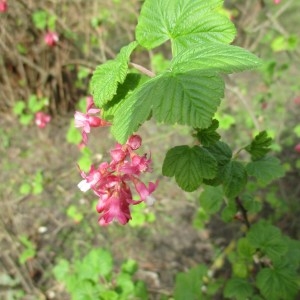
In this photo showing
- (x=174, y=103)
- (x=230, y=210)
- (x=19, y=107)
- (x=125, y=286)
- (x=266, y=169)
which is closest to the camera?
(x=174, y=103)

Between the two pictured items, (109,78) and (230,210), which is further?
Answer: (230,210)

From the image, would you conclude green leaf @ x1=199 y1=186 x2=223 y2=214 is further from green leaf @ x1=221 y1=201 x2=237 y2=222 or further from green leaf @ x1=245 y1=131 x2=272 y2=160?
green leaf @ x1=245 y1=131 x2=272 y2=160

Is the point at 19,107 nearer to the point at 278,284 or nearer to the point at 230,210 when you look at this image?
the point at 230,210

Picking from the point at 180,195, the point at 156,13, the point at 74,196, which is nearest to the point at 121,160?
the point at 156,13

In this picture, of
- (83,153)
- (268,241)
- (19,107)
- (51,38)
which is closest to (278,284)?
(268,241)

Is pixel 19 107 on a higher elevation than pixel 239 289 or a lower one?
higher

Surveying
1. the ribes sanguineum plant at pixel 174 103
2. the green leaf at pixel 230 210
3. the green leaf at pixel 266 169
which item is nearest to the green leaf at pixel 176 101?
the ribes sanguineum plant at pixel 174 103

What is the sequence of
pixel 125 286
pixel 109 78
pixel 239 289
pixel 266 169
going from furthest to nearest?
1. pixel 125 286
2. pixel 239 289
3. pixel 266 169
4. pixel 109 78
